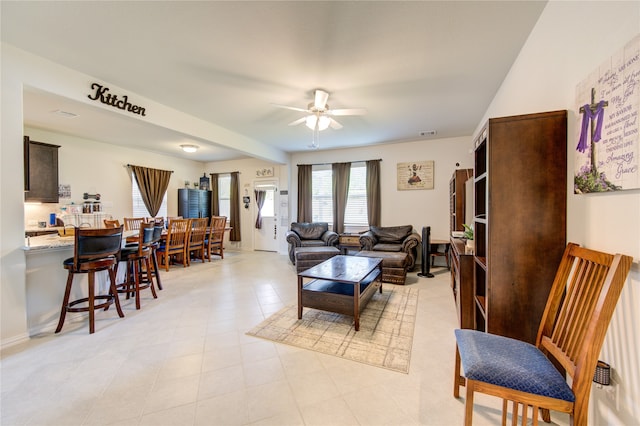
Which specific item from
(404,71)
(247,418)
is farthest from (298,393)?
(404,71)

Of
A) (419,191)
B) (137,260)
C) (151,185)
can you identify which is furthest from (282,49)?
(151,185)

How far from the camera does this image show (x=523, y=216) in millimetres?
1616

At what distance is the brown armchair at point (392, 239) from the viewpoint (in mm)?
4711

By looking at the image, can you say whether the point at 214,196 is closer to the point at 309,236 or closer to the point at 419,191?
the point at 309,236

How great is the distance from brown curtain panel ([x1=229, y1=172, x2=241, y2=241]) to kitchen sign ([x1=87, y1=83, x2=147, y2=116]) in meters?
4.15

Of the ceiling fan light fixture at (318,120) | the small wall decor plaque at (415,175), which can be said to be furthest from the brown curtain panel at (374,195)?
the ceiling fan light fixture at (318,120)

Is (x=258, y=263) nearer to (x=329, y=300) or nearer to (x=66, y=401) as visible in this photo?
(x=329, y=300)

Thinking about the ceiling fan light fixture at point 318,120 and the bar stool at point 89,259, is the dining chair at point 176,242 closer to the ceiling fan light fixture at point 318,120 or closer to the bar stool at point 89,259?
the bar stool at point 89,259

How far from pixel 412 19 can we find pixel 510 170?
1306mm

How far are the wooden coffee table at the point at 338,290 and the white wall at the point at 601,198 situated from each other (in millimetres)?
1658

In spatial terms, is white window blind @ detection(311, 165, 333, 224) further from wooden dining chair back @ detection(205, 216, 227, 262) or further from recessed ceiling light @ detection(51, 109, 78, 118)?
A: recessed ceiling light @ detection(51, 109, 78, 118)

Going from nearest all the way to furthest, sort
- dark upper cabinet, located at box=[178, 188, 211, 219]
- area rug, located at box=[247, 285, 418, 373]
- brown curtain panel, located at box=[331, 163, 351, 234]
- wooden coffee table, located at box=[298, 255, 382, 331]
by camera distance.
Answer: area rug, located at box=[247, 285, 418, 373], wooden coffee table, located at box=[298, 255, 382, 331], brown curtain panel, located at box=[331, 163, 351, 234], dark upper cabinet, located at box=[178, 188, 211, 219]

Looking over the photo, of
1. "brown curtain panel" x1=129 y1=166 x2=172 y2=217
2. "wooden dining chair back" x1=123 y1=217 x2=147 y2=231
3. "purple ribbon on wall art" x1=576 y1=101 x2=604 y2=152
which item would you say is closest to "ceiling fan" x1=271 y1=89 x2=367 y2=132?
"purple ribbon on wall art" x1=576 y1=101 x2=604 y2=152

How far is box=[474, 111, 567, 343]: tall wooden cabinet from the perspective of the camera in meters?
1.55
